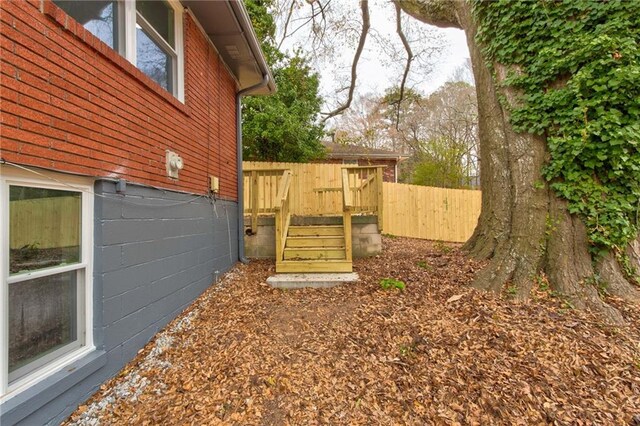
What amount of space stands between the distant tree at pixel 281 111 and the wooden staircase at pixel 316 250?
5.26 metres

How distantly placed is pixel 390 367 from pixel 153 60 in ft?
12.7

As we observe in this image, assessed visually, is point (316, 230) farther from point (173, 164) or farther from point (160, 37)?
point (160, 37)

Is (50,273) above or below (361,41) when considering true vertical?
below

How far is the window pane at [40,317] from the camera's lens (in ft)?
5.76

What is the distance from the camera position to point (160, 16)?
3.46 m

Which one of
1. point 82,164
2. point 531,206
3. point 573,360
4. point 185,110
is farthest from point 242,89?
point 573,360

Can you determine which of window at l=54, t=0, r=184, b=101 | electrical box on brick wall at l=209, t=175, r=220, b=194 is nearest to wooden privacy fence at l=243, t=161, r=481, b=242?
electrical box on brick wall at l=209, t=175, r=220, b=194

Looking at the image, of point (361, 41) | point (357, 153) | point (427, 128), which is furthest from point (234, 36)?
point (427, 128)

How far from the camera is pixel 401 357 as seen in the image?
260 cm

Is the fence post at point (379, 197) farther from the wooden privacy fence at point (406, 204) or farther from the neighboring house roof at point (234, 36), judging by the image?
the wooden privacy fence at point (406, 204)

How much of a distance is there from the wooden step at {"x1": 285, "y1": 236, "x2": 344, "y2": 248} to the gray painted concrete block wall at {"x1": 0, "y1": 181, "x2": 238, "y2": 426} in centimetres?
182

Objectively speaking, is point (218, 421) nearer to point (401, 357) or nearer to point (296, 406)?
point (296, 406)

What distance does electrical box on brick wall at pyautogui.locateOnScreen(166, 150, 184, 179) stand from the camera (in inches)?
129

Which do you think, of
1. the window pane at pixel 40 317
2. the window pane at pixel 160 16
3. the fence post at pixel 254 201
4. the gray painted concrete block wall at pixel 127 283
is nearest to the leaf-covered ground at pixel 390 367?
the gray painted concrete block wall at pixel 127 283
